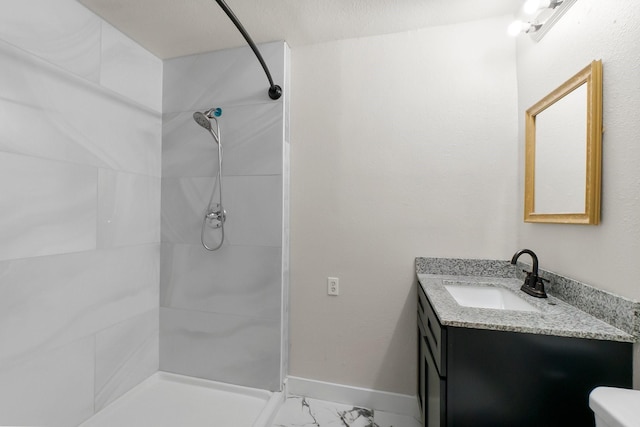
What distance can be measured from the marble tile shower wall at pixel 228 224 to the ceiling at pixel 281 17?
14cm

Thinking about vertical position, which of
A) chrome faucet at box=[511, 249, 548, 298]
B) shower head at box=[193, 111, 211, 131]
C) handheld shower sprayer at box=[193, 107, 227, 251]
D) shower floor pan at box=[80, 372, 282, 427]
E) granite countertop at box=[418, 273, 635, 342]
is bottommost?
shower floor pan at box=[80, 372, 282, 427]

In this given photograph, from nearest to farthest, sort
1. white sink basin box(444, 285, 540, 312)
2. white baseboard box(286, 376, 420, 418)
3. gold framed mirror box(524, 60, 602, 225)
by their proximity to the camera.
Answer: gold framed mirror box(524, 60, 602, 225) < white sink basin box(444, 285, 540, 312) < white baseboard box(286, 376, 420, 418)

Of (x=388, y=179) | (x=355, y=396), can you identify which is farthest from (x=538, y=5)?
(x=355, y=396)

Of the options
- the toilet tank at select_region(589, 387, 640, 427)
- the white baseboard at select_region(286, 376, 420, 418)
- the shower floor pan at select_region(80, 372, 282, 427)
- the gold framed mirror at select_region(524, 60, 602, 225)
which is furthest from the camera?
the white baseboard at select_region(286, 376, 420, 418)

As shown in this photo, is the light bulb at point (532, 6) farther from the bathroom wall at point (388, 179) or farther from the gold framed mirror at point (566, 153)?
the gold framed mirror at point (566, 153)

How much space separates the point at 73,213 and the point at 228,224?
0.79 meters

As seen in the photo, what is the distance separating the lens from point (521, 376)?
2.85 feet

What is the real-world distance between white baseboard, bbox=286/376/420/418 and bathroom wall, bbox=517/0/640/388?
1.14 meters

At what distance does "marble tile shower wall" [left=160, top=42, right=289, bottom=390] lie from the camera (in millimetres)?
1692

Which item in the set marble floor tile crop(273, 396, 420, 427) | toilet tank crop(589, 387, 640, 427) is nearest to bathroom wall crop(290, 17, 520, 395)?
marble floor tile crop(273, 396, 420, 427)

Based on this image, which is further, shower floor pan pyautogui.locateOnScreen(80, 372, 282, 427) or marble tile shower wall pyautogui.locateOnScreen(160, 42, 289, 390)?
marble tile shower wall pyautogui.locateOnScreen(160, 42, 289, 390)

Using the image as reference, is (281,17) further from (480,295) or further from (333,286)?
(480,295)

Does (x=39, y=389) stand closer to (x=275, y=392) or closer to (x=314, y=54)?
(x=275, y=392)

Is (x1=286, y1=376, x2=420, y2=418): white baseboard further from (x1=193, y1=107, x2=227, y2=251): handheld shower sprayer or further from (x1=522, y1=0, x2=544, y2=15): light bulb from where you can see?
(x1=522, y1=0, x2=544, y2=15): light bulb
